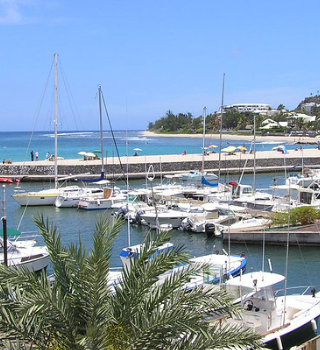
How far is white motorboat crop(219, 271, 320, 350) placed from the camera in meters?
14.6

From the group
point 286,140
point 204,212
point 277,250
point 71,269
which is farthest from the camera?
point 286,140

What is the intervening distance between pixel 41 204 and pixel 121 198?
22.7 ft

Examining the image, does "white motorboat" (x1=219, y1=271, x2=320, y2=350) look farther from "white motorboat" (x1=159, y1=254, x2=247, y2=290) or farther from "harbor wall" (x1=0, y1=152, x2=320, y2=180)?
"harbor wall" (x1=0, y1=152, x2=320, y2=180)

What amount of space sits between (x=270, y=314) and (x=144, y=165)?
54.9 metres

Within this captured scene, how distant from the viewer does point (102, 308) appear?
8.23 meters

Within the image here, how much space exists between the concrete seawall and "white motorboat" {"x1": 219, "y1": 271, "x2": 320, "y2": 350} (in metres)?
42.9

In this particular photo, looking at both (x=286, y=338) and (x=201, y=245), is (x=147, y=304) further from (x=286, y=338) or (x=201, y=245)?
(x=201, y=245)

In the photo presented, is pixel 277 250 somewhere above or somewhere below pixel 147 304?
below

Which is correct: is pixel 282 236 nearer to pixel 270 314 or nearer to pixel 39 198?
pixel 270 314

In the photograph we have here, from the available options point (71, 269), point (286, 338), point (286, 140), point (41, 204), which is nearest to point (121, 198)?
point (41, 204)

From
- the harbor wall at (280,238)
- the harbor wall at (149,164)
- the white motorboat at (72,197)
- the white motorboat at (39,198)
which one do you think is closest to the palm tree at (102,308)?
the harbor wall at (280,238)

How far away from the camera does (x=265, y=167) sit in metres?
73.6

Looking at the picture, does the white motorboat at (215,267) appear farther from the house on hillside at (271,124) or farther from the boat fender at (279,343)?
the house on hillside at (271,124)

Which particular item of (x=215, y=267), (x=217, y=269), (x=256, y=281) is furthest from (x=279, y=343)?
(x=215, y=267)
